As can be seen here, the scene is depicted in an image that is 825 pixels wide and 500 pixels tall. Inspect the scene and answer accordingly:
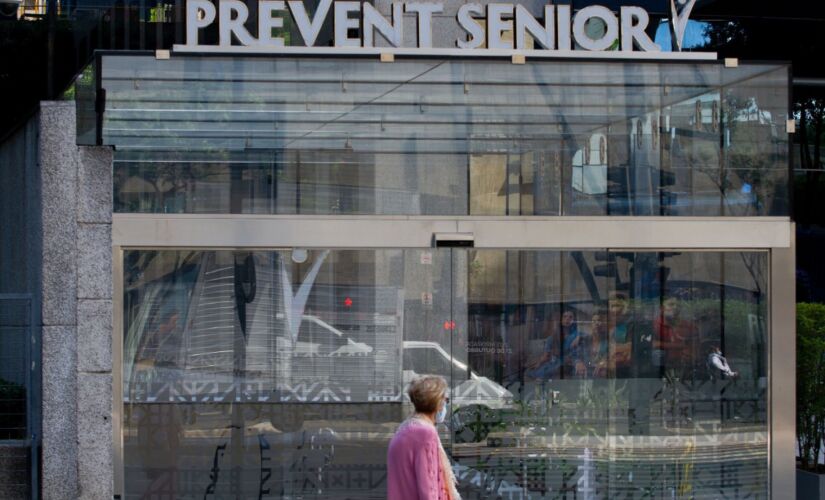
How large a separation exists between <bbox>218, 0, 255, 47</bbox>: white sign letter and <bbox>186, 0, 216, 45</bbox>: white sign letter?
0.34ft

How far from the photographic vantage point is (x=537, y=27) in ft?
33.1

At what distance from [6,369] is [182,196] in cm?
321

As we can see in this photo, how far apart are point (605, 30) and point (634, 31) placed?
0.31 metres

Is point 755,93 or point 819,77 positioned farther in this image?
point 819,77

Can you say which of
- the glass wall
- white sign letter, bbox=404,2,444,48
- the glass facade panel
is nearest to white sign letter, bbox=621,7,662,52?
the glass facade panel

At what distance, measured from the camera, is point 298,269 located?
9.48 m

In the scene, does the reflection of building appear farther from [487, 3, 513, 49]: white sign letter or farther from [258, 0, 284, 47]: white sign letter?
[487, 3, 513, 49]: white sign letter

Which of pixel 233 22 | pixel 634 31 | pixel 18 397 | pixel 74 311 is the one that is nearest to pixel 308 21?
pixel 233 22

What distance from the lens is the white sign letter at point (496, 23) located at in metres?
10.2

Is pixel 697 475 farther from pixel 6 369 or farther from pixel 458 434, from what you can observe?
pixel 6 369

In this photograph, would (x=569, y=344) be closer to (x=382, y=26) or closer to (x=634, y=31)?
(x=634, y=31)

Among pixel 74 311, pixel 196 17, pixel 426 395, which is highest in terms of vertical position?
pixel 196 17

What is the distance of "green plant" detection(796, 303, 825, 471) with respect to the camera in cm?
1094

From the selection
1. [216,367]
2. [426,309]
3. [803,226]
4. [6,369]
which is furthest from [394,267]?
[803,226]
